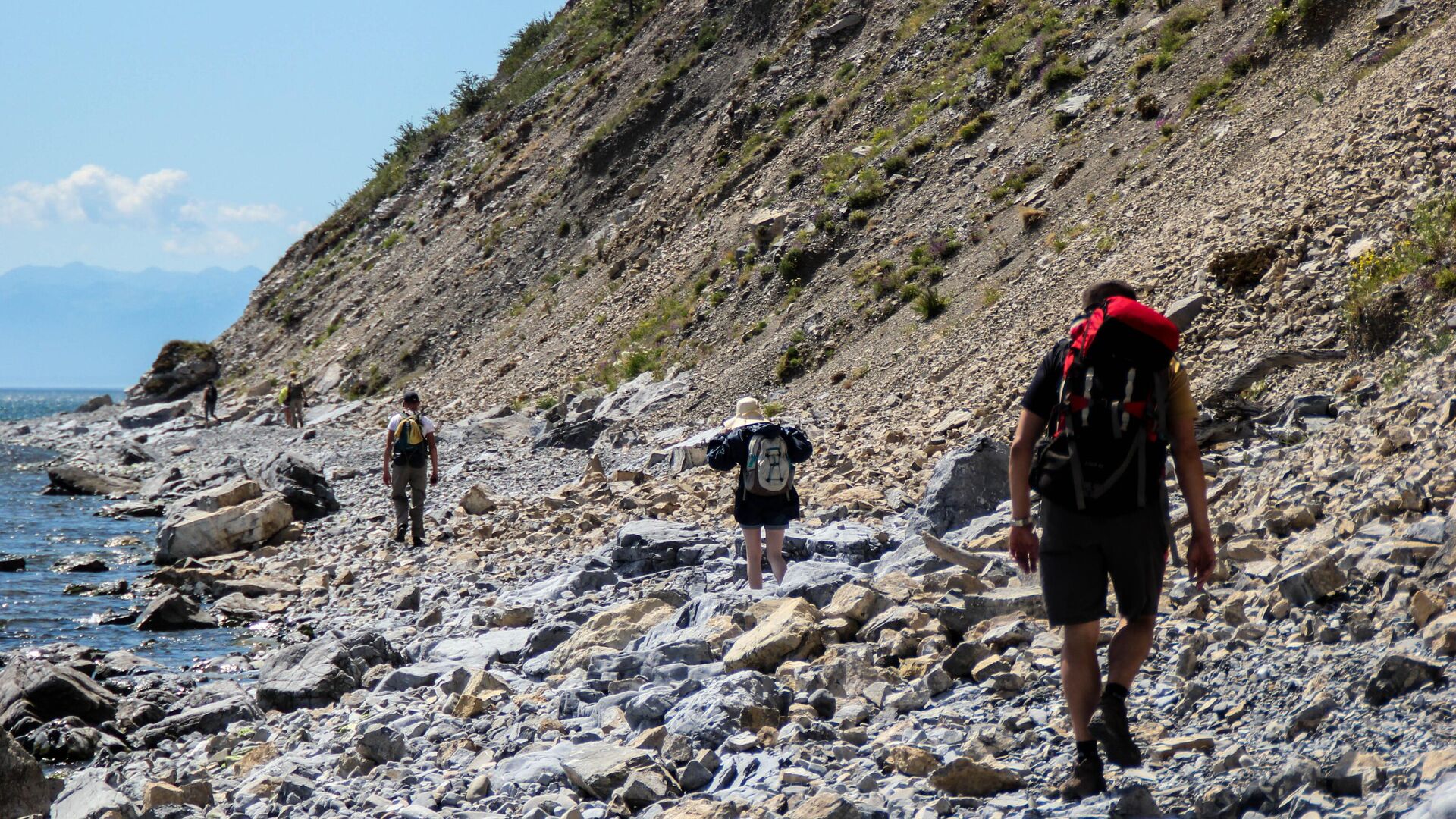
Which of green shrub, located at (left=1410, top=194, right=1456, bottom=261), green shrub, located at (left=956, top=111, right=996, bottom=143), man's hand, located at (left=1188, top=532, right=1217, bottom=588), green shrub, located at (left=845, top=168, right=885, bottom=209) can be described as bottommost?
man's hand, located at (left=1188, top=532, right=1217, bottom=588)

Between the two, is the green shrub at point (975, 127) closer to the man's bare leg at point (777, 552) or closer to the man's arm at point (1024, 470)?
the man's bare leg at point (777, 552)

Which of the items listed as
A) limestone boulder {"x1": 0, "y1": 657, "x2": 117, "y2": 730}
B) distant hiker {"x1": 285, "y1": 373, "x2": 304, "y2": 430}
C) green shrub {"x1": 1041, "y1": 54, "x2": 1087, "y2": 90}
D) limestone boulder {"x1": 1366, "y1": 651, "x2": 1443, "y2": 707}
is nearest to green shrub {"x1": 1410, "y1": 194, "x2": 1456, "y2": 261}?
limestone boulder {"x1": 1366, "y1": 651, "x2": 1443, "y2": 707}

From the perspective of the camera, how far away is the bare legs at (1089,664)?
426cm

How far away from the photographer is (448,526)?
15.6 m

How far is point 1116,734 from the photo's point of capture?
4203 millimetres

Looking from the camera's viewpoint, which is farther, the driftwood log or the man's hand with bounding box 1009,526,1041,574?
the driftwood log

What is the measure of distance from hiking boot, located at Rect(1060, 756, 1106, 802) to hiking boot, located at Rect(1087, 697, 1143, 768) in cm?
7

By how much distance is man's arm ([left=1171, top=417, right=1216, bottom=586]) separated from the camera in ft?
14.0

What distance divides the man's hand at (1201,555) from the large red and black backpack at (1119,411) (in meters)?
0.26

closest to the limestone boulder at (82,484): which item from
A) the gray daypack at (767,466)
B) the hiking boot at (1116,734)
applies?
the gray daypack at (767,466)

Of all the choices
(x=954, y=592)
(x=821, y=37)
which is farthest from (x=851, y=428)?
(x=821, y=37)

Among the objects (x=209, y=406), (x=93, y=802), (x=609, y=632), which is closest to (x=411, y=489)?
(x=609, y=632)

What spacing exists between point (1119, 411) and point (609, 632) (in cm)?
486

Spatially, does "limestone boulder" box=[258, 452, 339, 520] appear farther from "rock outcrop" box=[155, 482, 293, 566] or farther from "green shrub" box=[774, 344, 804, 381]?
"green shrub" box=[774, 344, 804, 381]
